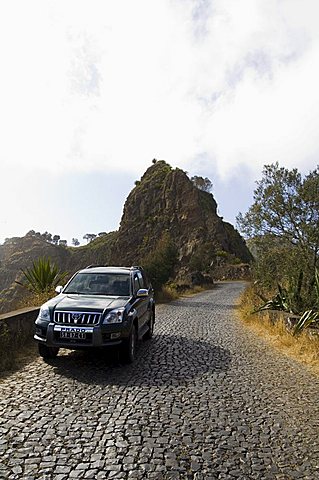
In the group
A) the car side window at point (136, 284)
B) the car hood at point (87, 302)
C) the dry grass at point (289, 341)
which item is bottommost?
the dry grass at point (289, 341)

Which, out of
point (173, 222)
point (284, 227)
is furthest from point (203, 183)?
point (284, 227)

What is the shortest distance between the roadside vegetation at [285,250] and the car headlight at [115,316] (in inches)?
163

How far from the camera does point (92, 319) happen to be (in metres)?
6.87

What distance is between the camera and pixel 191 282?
122 feet

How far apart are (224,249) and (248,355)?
58.5m

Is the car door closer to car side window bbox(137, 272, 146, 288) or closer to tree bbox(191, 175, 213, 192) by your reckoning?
car side window bbox(137, 272, 146, 288)

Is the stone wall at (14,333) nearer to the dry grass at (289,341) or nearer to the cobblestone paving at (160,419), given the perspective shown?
the cobblestone paving at (160,419)

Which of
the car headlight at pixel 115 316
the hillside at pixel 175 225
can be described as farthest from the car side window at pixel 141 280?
the hillside at pixel 175 225

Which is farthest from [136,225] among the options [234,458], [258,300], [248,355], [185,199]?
[234,458]

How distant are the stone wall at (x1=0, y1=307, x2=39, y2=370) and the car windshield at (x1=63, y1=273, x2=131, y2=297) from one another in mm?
1156

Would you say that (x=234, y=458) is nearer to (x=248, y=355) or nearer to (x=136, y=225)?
(x=248, y=355)

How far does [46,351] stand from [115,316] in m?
1.51

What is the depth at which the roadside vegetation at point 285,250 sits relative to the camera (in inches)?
417

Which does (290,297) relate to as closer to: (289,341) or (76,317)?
(289,341)
